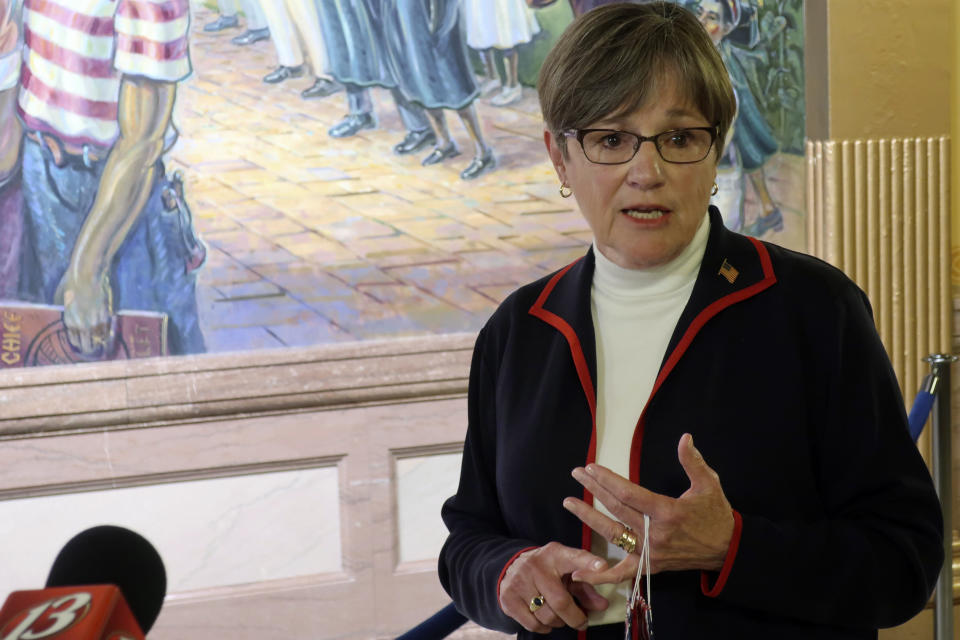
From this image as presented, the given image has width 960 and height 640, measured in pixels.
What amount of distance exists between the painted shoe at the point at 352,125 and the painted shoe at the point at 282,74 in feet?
0.74

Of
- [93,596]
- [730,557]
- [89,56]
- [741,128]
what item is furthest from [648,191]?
[741,128]

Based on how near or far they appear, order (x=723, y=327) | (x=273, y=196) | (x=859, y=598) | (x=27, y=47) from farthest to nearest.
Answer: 1. (x=273, y=196)
2. (x=27, y=47)
3. (x=723, y=327)
4. (x=859, y=598)

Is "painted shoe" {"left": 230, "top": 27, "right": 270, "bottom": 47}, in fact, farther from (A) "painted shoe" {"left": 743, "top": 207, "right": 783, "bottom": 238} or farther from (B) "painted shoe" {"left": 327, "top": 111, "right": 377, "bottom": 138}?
(A) "painted shoe" {"left": 743, "top": 207, "right": 783, "bottom": 238}

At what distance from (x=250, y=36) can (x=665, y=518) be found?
2.91 m

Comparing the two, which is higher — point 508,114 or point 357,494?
point 508,114

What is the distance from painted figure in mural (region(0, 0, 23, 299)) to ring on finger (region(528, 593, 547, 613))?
8.99 feet

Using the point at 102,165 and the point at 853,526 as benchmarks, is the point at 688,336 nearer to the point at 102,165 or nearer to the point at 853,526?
the point at 853,526

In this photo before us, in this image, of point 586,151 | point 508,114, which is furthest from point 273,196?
point 586,151

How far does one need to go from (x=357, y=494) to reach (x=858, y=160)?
2216 millimetres

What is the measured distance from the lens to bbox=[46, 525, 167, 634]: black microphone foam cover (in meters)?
0.76

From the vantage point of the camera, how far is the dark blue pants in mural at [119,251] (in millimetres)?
3613

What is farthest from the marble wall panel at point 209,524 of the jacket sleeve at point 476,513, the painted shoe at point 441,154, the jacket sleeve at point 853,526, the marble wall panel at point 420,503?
the jacket sleeve at point 853,526

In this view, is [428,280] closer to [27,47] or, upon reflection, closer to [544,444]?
[27,47]

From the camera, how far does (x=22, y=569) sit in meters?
3.65
